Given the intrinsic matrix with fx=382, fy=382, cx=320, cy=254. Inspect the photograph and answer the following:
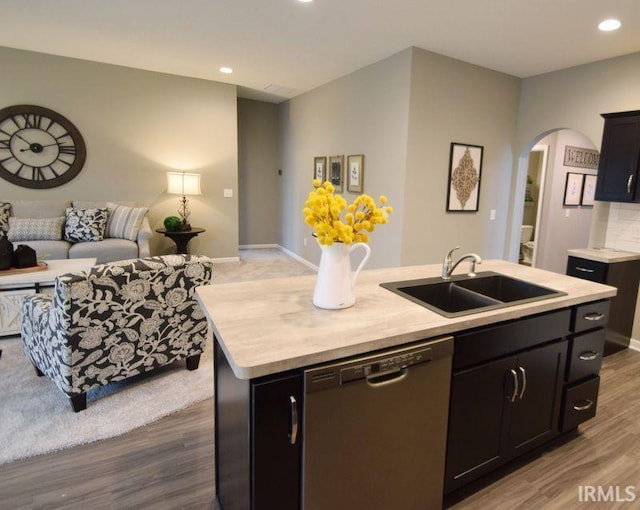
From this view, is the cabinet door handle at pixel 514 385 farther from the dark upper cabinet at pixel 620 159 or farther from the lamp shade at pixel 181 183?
the lamp shade at pixel 181 183

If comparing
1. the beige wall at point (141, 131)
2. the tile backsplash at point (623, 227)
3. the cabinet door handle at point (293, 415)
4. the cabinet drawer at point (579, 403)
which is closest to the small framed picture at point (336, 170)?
the beige wall at point (141, 131)

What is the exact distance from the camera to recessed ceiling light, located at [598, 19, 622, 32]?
292 cm

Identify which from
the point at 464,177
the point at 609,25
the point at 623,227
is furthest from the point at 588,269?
the point at 609,25

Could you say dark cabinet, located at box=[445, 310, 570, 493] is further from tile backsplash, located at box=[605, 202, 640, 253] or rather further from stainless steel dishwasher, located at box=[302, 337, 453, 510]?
tile backsplash, located at box=[605, 202, 640, 253]

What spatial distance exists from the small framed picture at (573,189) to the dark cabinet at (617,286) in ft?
8.46

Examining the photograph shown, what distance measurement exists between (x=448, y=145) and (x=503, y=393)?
3.05m

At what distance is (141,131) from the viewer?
17.4ft

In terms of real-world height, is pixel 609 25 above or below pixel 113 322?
above

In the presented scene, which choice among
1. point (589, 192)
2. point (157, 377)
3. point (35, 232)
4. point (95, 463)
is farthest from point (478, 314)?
point (589, 192)

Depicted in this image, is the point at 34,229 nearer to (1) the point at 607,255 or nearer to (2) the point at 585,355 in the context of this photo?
(2) the point at 585,355

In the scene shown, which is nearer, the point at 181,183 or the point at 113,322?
the point at 113,322

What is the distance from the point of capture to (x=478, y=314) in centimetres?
151

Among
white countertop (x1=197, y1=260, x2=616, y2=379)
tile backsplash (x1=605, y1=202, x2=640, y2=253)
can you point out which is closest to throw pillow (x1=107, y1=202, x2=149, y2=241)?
white countertop (x1=197, y1=260, x2=616, y2=379)

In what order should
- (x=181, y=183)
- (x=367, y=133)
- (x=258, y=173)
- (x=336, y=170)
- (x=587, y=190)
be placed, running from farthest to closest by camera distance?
(x=258, y=173), (x=587, y=190), (x=181, y=183), (x=336, y=170), (x=367, y=133)
